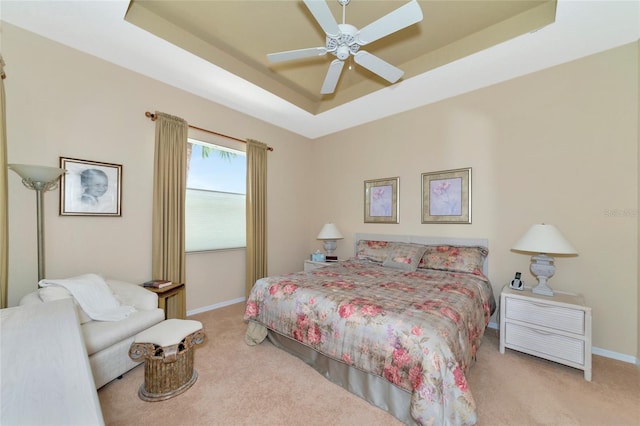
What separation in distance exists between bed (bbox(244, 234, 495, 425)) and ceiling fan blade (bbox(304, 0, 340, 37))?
2135mm

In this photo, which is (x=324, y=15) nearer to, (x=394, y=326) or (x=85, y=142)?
(x=394, y=326)

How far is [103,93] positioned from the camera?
2846 millimetres

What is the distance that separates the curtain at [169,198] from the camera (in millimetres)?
3168

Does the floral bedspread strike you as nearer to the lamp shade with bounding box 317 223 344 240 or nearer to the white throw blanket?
the white throw blanket

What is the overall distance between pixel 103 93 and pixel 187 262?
2193 mm

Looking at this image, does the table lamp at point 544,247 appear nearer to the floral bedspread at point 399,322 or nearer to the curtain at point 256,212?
the floral bedspread at point 399,322

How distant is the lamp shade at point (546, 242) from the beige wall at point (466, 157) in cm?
52

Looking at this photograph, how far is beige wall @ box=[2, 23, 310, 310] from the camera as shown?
238 cm

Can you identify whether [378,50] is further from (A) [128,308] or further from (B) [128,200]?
(A) [128,308]

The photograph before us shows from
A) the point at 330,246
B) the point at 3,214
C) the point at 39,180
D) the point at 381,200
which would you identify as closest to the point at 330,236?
the point at 330,246

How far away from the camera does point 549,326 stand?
7.64 feet

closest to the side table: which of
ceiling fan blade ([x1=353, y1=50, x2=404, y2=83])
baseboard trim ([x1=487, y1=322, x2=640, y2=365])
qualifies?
ceiling fan blade ([x1=353, y1=50, x2=404, y2=83])

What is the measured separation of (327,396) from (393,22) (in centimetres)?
283

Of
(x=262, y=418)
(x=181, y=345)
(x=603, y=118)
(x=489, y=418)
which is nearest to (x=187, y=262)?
(x=181, y=345)
